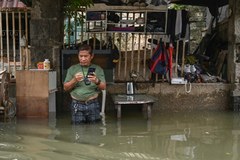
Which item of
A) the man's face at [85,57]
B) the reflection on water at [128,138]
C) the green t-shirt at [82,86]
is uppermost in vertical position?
the man's face at [85,57]

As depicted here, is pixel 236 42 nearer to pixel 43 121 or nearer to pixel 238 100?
pixel 238 100

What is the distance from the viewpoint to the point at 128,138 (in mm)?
6293

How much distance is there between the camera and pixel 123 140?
616cm

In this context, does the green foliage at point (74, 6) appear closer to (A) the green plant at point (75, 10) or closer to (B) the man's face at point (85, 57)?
(A) the green plant at point (75, 10)

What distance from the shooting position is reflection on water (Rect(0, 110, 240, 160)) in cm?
534

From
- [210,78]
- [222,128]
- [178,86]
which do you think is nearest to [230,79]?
[210,78]

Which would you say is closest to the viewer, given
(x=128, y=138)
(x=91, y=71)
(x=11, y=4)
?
(x=128, y=138)

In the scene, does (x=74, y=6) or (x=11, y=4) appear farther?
(x=11, y=4)

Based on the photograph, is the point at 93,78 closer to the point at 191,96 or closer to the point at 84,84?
the point at 84,84

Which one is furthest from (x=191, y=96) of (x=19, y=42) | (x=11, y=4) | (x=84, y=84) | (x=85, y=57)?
(x=11, y=4)

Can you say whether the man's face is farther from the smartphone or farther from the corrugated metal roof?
the corrugated metal roof

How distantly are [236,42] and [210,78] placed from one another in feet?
3.01

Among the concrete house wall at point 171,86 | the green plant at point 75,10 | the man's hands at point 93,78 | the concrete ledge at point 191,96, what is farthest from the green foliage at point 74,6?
the man's hands at point 93,78

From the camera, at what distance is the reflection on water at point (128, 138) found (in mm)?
5339
